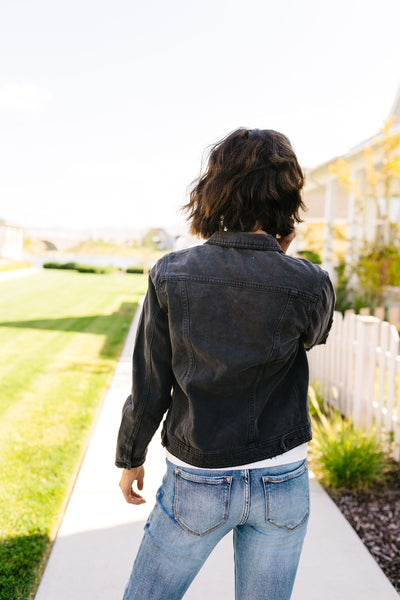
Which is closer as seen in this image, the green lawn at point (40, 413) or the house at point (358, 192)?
the green lawn at point (40, 413)

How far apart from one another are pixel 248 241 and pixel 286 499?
2.00 feet

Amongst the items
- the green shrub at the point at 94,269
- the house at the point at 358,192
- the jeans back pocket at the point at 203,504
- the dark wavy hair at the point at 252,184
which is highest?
the house at the point at 358,192

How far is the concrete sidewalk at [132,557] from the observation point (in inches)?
90.7

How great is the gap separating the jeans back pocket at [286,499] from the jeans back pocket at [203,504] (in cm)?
10

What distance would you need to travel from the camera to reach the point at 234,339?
3.59 feet

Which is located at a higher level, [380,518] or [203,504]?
[203,504]

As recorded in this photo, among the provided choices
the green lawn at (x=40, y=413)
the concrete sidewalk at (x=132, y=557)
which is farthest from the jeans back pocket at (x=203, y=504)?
the green lawn at (x=40, y=413)

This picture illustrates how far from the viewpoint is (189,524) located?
114 centimetres

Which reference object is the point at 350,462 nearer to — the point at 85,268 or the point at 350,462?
the point at 350,462

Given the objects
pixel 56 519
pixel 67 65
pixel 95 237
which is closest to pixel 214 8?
pixel 56 519

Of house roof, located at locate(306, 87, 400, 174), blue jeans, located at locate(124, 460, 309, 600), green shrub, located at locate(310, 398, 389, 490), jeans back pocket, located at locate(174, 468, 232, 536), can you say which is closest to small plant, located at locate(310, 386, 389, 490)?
green shrub, located at locate(310, 398, 389, 490)

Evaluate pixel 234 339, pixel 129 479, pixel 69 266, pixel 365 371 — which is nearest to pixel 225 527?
pixel 129 479

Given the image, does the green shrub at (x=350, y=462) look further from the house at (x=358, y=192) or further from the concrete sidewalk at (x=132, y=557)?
the house at (x=358, y=192)

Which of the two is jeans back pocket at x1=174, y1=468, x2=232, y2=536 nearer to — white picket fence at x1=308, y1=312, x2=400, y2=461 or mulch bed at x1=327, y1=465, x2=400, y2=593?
mulch bed at x1=327, y1=465, x2=400, y2=593
